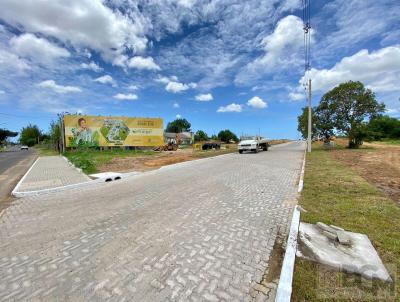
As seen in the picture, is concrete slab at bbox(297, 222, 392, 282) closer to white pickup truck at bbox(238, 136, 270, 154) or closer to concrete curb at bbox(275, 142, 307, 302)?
concrete curb at bbox(275, 142, 307, 302)

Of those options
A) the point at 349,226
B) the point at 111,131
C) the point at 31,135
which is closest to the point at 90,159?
the point at 111,131

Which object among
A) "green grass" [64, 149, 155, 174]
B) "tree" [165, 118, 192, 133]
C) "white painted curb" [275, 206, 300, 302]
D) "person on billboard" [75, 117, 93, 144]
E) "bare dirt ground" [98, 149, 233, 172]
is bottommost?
"white painted curb" [275, 206, 300, 302]

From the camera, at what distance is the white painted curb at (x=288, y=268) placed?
2564 millimetres

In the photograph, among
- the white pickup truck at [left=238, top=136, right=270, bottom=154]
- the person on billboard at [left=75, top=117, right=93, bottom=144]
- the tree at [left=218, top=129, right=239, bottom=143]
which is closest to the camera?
the white pickup truck at [left=238, top=136, right=270, bottom=154]

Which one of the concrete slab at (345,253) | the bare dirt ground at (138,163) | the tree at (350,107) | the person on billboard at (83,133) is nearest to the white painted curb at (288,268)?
the concrete slab at (345,253)

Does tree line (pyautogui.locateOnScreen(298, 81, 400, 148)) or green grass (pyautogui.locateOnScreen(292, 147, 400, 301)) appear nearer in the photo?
green grass (pyautogui.locateOnScreen(292, 147, 400, 301))

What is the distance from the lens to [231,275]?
2992 millimetres

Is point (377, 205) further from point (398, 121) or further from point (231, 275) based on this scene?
point (398, 121)

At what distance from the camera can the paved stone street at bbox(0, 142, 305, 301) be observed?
9.05 ft

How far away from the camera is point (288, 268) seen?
3.06 meters

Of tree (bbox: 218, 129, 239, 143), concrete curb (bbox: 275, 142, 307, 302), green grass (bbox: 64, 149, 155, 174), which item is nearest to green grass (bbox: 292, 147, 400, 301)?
concrete curb (bbox: 275, 142, 307, 302)

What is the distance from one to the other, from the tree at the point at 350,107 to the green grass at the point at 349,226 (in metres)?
23.0

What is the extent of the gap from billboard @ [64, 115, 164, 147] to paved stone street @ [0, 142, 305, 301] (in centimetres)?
2629

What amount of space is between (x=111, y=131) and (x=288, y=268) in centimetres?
3328
